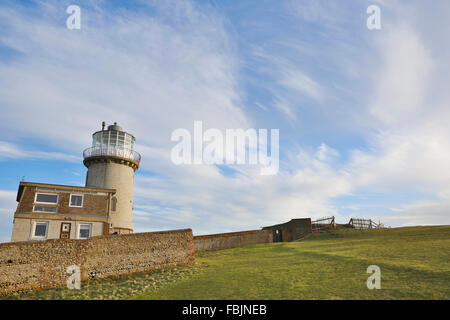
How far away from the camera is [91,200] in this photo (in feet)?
92.8

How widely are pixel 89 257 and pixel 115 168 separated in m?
16.0

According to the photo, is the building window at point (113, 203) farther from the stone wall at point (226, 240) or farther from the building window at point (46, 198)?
the stone wall at point (226, 240)

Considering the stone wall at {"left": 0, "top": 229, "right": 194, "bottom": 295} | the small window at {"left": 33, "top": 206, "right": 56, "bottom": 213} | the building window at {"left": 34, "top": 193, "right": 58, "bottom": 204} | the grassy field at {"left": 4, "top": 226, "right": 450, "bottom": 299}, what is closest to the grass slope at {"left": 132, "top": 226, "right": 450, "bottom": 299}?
the grassy field at {"left": 4, "top": 226, "right": 450, "bottom": 299}

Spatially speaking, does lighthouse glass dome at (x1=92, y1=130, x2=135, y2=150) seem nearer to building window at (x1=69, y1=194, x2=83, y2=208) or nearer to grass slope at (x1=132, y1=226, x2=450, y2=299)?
building window at (x1=69, y1=194, x2=83, y2=208)

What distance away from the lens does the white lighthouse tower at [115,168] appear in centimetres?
3186


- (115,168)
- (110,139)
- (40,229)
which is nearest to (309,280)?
(40,229)

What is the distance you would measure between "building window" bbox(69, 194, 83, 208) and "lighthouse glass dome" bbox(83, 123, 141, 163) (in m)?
6.29

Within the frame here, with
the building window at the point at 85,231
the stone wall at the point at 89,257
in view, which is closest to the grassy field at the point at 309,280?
the stone wall at the point at 89,257

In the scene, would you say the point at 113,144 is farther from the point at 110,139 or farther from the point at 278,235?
the point at 278,235

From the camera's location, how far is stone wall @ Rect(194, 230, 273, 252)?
2880 centimetres

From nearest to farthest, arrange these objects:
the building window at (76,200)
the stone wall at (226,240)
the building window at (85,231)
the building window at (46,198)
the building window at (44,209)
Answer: the building window at (44,209) < the building window at (46,198) < the building window at (85,231) < the building window at (76,200) < the stone wall at (226,240)
